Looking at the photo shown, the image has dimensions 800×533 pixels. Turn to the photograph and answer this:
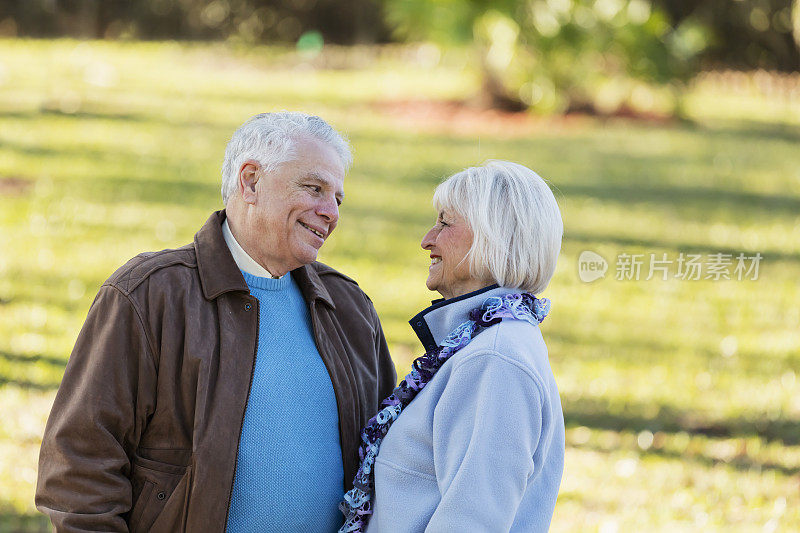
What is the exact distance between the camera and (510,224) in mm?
2488

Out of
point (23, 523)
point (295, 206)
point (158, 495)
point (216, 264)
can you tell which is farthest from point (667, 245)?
point (158, 495)

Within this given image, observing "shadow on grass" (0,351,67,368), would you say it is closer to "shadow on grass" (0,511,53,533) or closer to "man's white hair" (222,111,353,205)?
→ "shadow on grass" (0,511,53,533)

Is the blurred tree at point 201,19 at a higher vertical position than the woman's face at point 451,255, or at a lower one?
higher

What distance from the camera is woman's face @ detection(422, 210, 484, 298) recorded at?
257 cm

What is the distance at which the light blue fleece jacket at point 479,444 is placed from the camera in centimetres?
224

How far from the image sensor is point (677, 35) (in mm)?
18141

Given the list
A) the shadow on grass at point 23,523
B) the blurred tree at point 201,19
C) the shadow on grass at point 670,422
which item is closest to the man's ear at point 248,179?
the shadow on grass at point 23,523

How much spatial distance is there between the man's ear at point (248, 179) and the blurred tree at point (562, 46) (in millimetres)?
13892

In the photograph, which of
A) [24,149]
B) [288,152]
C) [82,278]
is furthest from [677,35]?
[288,152]

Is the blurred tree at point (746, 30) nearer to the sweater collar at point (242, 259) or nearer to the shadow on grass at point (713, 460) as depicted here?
the shadow on grass at point (713, 460)

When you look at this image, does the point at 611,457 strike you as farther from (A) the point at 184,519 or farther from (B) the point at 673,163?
(B) the point at 673,163

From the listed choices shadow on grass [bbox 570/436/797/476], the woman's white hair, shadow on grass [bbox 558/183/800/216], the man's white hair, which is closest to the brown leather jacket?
the man's white hair

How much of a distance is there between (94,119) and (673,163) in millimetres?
8570

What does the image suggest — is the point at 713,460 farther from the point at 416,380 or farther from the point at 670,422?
the point at 416,380
